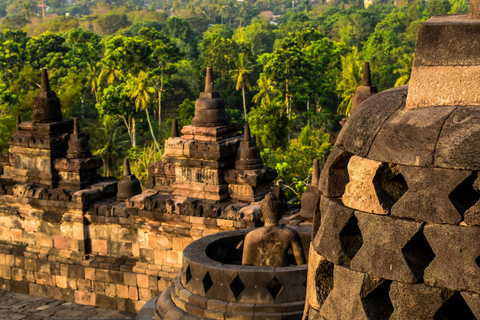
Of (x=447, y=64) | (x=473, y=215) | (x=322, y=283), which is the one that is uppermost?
(x=447, y=64)

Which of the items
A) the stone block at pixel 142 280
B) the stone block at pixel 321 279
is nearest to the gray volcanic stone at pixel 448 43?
the stone block at pixel 321 279

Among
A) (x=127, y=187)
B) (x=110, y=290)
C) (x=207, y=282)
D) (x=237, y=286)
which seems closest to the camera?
(x=237, y=286)

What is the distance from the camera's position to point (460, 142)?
379 cm

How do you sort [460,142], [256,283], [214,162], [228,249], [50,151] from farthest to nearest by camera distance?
[50,151] → [214,162] → [228,249] → [256,283] → [460,142]

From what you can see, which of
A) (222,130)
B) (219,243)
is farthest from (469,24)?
(222,130)

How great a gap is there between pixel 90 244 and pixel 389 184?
11715 millimetres

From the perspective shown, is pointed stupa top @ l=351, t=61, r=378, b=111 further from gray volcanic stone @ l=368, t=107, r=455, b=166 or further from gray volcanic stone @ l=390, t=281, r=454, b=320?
gray volcanic stone @ l=390, t=281, r=454, b=320

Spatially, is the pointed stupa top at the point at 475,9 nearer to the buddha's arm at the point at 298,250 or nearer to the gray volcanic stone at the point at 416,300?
the gray volcanic stone at the point at 416,300

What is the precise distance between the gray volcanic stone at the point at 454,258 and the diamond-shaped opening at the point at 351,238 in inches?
21.3

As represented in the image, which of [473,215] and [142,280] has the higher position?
[473,215]

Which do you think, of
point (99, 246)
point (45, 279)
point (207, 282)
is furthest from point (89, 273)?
point (207, 282)

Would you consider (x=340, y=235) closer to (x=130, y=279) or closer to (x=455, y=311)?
(x=455, y=311)

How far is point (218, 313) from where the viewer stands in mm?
8008

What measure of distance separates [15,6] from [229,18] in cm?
6268
